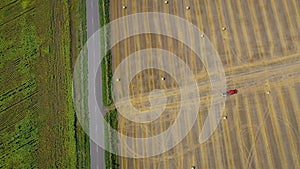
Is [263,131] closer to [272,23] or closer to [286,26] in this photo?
[286,26]

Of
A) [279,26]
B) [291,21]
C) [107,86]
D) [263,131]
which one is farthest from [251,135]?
[107,86]

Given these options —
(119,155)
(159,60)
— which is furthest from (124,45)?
(119,155)

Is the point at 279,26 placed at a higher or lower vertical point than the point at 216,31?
lower

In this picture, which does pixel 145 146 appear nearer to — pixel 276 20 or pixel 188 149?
pixel 188 149

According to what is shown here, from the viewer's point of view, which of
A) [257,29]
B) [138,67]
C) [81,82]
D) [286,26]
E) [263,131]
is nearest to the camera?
[263,131]

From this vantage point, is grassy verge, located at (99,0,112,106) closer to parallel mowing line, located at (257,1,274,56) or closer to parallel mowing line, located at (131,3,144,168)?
parallel mowing line, located at (131,3,144,168)

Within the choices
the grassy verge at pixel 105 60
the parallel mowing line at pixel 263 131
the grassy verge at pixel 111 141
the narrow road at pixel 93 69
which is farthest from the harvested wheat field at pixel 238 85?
the narrow road at pixel 93 69

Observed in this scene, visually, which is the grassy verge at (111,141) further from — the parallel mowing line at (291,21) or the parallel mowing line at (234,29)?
the parallel mowing line at (291,21)
